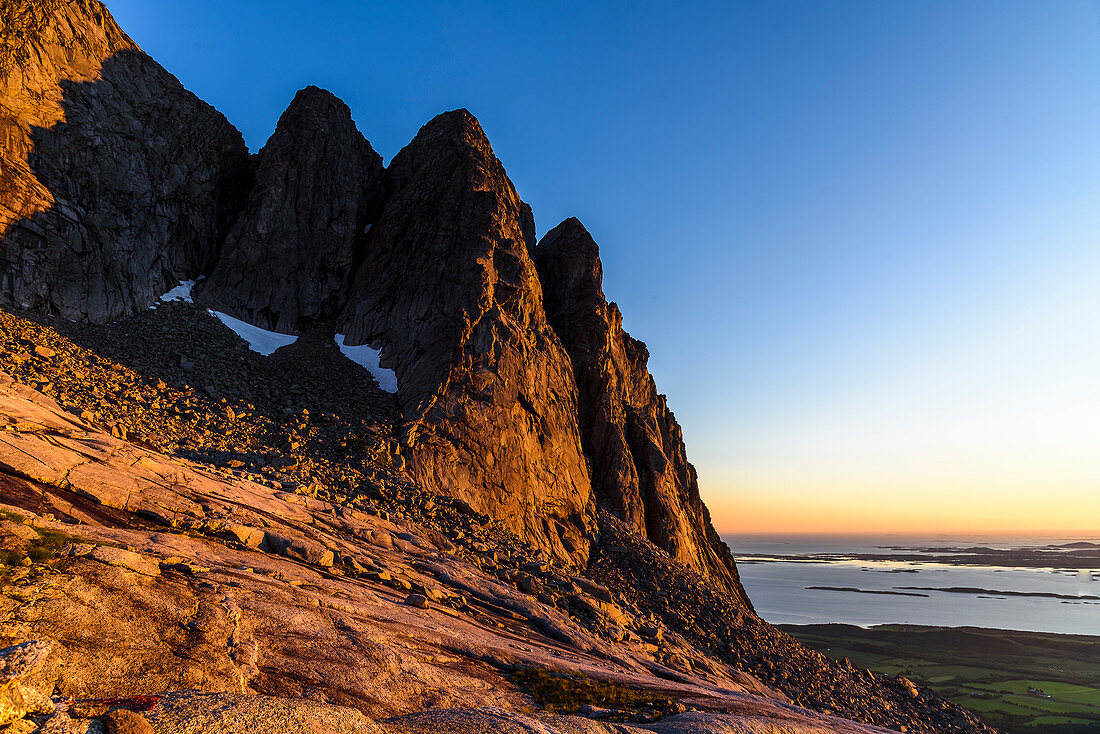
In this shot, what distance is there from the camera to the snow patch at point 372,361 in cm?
4117

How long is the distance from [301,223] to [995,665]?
95.3 metres

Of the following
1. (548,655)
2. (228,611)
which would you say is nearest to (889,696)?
(548,655)

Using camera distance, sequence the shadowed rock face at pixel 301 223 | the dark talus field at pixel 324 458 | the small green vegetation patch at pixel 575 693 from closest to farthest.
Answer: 1. the dark talus field at pixel 324 458
2. the small green vegetation patch at pixel 575 693
3. the shadowed rock face at pixel 301 223

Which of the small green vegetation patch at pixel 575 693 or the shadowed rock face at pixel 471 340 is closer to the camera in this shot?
the small green vegetation patch at pixel 575 693

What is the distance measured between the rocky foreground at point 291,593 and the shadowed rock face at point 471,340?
417cm

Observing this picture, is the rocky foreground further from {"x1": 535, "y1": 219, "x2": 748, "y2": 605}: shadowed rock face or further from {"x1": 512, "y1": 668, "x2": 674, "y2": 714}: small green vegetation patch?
{"x1": 535, "y1": 219, "x2": 748, "y2": 605}: shadowed rock face

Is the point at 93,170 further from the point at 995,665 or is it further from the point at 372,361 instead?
the point at 995,665

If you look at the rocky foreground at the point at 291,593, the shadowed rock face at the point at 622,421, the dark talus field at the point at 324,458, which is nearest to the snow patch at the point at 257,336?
the dark talus field at the point at 324,458

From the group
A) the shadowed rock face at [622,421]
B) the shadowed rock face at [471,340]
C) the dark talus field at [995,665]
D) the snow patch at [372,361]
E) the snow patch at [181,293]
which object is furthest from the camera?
the shadowed rock face at [622,421]

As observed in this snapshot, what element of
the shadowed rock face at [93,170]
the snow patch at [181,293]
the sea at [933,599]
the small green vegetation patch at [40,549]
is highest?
the shadowed rock face at [93,170]

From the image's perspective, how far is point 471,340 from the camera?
41125mm

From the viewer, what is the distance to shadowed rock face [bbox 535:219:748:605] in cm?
4856

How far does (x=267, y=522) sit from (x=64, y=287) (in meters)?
30.5

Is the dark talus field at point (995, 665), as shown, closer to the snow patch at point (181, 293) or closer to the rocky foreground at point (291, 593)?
the rocky foreground at point (291, 593)
